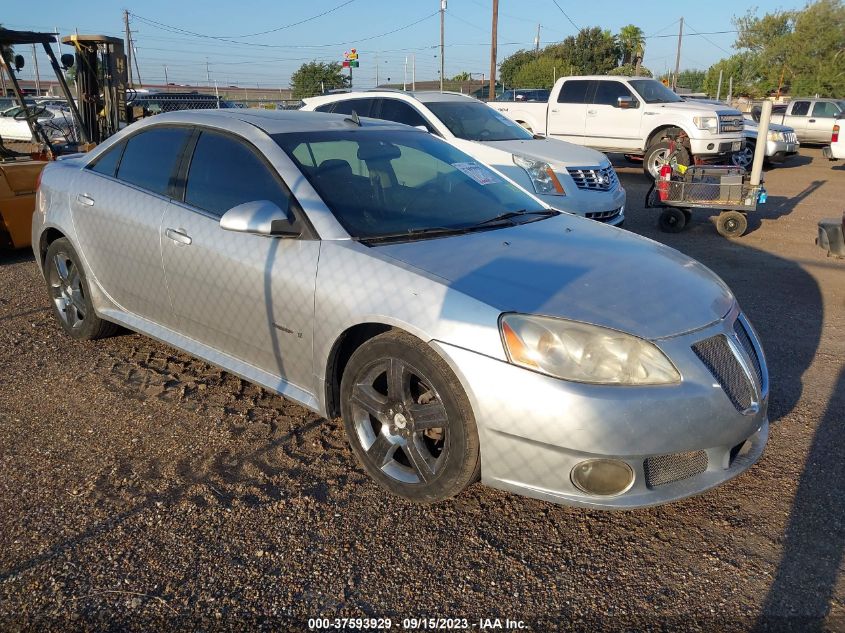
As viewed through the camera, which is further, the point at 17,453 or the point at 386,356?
the point at 17,453

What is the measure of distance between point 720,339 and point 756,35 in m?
62.7

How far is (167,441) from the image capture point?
12.0ft

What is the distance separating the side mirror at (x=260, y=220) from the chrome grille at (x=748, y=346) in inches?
81.1

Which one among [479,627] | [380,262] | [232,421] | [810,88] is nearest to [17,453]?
[232,421]

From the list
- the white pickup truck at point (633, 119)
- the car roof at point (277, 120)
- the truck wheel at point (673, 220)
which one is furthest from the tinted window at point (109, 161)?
the white pickup truck at point (633, 119)

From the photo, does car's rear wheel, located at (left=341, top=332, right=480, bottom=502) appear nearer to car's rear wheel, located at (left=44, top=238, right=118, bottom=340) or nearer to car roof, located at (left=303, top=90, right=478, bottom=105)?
car's rear wheel, located at (left=44, top=238, right=118, bottom=340)

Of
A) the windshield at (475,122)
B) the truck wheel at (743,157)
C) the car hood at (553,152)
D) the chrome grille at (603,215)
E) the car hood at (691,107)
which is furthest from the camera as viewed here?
the truck wheel at (743,157)

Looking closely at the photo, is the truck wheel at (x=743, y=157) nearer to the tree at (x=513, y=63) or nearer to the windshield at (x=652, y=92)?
the windshield at (x=652, y=92)

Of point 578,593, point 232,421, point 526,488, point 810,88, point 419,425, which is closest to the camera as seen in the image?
point 578,593

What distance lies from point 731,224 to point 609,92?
7.12m

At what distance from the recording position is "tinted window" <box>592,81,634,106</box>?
1524cm

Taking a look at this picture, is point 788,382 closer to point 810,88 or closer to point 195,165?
point 195,165

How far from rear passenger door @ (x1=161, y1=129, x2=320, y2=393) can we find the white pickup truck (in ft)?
37.9

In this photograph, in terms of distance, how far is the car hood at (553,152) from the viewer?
8.27 metres
